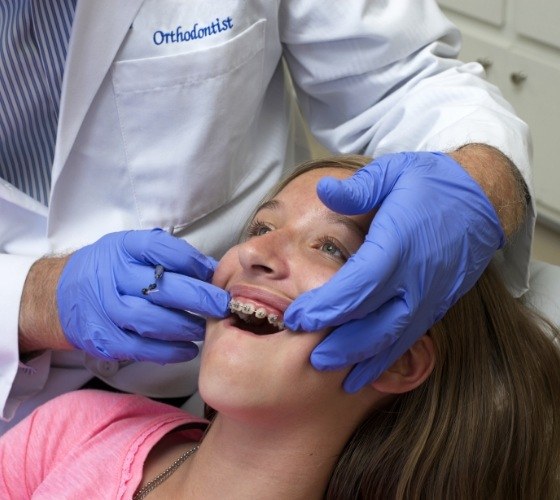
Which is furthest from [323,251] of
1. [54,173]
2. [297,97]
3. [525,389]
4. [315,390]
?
[297,97]

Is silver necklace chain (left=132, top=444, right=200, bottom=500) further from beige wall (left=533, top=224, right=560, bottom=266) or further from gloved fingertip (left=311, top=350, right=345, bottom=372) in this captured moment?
beige wall (left=533, top=224, right=560, bottom=266)

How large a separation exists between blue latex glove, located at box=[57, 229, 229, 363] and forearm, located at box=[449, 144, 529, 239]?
37cm

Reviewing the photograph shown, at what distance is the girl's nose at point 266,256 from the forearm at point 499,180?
0.92 feet

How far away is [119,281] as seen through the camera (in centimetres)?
118

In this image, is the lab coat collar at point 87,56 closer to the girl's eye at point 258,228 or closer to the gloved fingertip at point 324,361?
the girl's eye at point 258,228

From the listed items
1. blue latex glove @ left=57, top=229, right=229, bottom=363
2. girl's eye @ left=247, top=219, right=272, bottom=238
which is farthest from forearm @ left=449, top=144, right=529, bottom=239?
blue latex glove @ left=57, top=229, right=229, bottom=363

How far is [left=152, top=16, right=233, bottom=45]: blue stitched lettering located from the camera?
52.2 inches

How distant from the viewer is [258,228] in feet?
3.99

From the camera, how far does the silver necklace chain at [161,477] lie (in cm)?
121

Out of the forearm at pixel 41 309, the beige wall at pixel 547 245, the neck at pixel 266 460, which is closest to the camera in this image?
the neck at pixel 266 460

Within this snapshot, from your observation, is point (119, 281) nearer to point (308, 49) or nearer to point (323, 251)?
point (323, 251)

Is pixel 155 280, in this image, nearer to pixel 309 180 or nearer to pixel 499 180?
pixel 309 180

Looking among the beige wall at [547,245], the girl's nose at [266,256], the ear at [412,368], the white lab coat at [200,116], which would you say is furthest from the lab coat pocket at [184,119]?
the beige wall at [547,245]

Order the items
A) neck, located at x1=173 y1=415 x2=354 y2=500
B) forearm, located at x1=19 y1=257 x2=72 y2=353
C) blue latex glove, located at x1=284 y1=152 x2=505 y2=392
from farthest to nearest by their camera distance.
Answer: forearm, located at x1=19 y1=257 x2=72 y2=353 → neck, located at x1=173 y1=415 x2=354 y2=500 → blue latex glove, located at x1=284 y1=152 x2=505 y2=392
